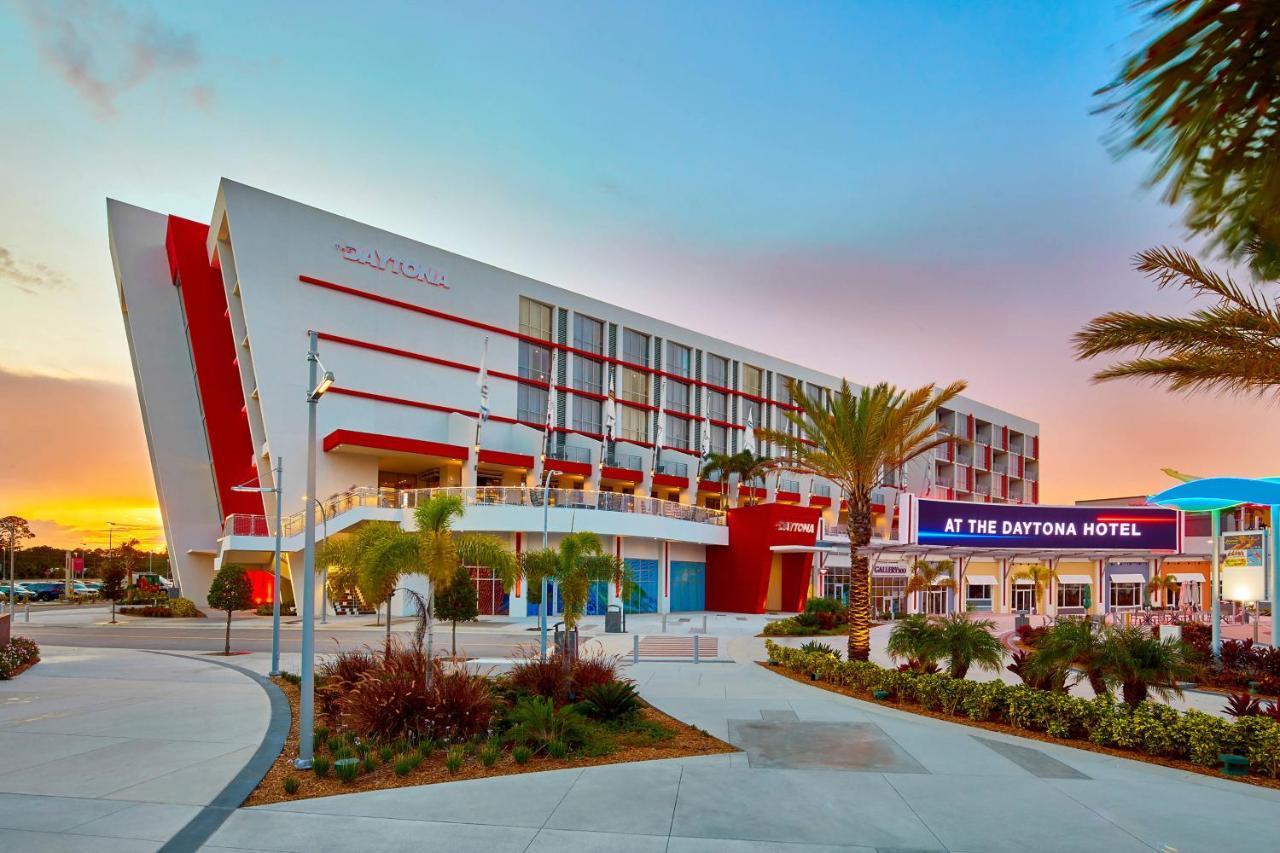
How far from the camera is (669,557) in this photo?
51031mm

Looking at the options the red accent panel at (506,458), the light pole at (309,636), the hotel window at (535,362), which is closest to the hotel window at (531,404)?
the hotel window at (535,362)

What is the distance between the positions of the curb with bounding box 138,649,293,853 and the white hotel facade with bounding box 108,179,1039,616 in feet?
93.5

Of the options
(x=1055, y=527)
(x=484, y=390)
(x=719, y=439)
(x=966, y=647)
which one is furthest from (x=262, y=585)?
(x=966, y=647)

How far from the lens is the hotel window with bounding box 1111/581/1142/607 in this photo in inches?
2488

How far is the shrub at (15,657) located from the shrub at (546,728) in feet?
51.4

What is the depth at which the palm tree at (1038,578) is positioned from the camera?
54497mm

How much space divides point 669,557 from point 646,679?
31215 millimetres

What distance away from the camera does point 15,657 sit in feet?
70.2

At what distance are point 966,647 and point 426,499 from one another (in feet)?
100

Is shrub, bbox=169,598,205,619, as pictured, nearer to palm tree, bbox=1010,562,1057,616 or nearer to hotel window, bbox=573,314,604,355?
hotel window, bbox=573,314,604,355

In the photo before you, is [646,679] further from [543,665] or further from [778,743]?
[778,743]

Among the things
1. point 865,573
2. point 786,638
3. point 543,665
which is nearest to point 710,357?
point 786,638

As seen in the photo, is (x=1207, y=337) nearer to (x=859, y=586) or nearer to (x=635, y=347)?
(x=859, y=586)

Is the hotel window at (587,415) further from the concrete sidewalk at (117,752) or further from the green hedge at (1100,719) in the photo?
the green hedge at (1100,719)
